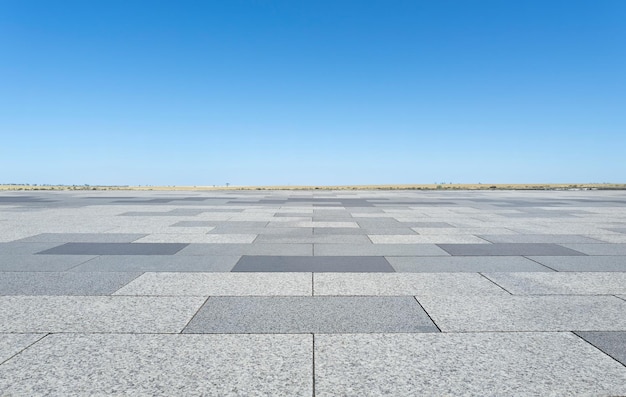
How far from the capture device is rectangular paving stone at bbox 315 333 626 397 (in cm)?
340

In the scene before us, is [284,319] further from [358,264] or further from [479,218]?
→ [479,218]

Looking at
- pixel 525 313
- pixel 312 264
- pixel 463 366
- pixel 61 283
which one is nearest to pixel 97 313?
pixel 61 283

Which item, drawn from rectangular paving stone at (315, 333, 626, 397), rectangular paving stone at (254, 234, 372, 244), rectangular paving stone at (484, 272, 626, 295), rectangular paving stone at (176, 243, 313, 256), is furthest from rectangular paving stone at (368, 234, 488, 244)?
rectangular paving stone at (315, 333, 626, 397)

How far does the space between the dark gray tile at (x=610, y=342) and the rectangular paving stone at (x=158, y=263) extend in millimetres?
6324

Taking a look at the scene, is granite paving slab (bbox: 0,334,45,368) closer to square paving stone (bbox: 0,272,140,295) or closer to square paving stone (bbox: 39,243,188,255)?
square paving stone (bbox: 0,272,140,295)

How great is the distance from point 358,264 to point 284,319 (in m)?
3.67

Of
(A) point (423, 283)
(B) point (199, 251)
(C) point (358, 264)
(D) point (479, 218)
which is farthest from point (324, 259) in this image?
(D) point (479, 218)

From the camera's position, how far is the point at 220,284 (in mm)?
6836

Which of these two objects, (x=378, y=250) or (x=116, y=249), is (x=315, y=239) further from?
(x=116, y=249)

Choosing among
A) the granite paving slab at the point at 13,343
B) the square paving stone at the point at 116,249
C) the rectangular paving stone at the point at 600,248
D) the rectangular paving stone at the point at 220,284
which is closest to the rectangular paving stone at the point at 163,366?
the granite paving slab at the point at 13,343

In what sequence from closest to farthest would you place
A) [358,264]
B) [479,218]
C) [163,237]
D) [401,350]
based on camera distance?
[401,350] < [358,264] < [163,237] < [479,218]

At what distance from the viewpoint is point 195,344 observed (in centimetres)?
429

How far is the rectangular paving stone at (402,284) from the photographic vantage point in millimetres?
6379

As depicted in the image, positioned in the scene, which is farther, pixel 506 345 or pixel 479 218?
pixel 479 218
